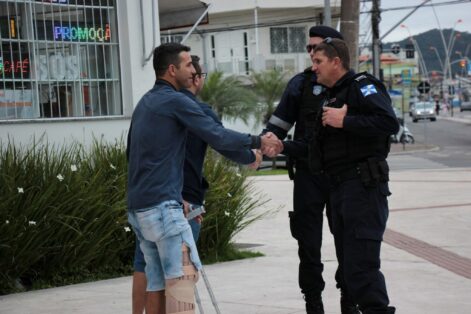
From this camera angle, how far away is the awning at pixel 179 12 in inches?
454

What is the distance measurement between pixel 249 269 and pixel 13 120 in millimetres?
2796

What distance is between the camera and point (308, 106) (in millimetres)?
6480

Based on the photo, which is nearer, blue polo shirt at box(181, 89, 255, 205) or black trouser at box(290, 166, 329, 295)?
blue polo shirt at box(181, 89, 255, 205)

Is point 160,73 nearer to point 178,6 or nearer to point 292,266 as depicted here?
point 292,266

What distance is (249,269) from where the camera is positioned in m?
9.23

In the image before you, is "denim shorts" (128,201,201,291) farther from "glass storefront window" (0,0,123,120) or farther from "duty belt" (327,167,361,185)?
"glass storefront window" (0,0,123,120)

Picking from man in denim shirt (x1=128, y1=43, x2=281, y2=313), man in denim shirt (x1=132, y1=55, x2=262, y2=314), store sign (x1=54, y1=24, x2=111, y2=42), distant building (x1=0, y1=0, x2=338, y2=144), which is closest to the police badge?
man in denim shirt (x1=132, y1=55, x2=262, y2=314)

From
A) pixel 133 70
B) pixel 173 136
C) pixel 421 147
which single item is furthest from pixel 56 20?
pixel 421 147

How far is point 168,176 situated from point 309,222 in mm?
1696

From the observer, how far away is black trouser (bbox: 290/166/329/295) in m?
6.50

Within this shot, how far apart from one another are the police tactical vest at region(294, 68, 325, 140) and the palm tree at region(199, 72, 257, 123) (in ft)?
132

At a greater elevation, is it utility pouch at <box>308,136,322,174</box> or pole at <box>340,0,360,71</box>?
pole at <box>340,0,360,71</box>

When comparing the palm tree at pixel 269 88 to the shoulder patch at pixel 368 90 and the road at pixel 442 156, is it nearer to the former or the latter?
the road at pixel 442 156

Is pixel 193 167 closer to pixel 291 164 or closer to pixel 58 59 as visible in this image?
pixel 291 164
